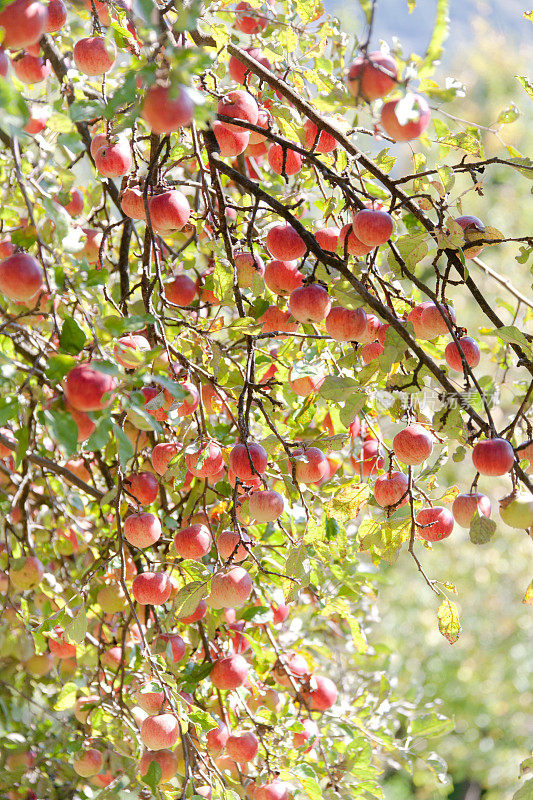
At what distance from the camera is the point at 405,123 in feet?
1.80

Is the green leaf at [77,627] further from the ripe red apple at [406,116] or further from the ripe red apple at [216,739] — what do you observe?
the ripe red apple at [406,116]

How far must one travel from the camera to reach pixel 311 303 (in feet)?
2.44

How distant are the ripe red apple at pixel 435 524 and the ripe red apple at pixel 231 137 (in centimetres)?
46

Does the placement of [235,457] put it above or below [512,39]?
below

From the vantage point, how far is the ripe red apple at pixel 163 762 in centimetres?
84

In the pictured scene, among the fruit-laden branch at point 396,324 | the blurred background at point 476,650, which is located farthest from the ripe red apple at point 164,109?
the blurred background at point 476,650

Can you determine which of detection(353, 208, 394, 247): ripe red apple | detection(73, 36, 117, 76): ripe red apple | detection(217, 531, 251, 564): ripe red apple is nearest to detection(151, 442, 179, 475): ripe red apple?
detection(217, 531, 251, 564): ripe red apple

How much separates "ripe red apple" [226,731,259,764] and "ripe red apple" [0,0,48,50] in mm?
796

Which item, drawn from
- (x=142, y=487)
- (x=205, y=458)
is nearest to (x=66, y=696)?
(x=142, y=487)

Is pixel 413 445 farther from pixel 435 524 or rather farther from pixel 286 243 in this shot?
pixel 286 243

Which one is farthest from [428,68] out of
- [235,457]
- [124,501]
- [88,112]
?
[124,501]

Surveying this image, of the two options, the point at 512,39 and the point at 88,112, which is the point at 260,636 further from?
the point at 512,39

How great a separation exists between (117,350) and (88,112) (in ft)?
0.65

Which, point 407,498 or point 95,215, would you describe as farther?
point 95,215
